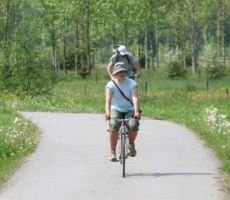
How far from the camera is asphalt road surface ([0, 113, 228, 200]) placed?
34.7 ft

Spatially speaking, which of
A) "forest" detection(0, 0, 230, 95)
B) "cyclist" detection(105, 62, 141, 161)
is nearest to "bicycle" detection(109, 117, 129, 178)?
"cyclist" detection(105, 62, 141, 161)

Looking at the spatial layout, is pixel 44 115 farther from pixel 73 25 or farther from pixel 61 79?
pixel 73 25

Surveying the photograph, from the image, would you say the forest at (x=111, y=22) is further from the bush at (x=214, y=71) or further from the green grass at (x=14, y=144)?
the green grass at (x=14, y=144)

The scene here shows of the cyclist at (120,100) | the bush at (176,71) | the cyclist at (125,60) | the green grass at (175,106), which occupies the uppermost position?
the cyclist at (125,60)

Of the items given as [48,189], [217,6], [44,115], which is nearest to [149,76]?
[217,6]

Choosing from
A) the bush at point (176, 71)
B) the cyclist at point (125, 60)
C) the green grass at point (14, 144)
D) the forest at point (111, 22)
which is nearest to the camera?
the green grass at point (14, 144)

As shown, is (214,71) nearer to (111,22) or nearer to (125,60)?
(111,22)

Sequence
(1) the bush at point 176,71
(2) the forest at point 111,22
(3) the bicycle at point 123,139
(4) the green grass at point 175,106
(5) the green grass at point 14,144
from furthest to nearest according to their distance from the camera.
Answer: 1. (2) the forest at point 111,22
2. (1) the bush at point 176,71
3. (4) the green grass at point 175,106
4. (5) the green grass at point 14,144
5. (3) the bicycle at point 123,139

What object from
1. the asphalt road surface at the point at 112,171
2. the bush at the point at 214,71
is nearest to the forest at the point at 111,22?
the bush at the point at 214,71

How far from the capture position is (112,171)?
1272 cm

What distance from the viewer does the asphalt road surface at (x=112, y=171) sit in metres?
10.6

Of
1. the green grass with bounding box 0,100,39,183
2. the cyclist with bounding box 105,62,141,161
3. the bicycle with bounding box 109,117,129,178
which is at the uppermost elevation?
the cyclist with bounding box 105,62,141,161

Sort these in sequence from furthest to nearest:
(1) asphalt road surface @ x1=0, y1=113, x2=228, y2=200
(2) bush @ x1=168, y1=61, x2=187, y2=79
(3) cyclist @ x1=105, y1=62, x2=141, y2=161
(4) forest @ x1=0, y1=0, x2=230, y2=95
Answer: (4) forest @ x1=0, y1=0, x2=230, y2=95 → (2) bush @ x1=168, y1=61, x2=187, y2=79 → (3) cyclist @ x1=105, y1=62, x2=141, y2=161 → (1) asphalt road surface @ x1=0, y1=113, x2=228, y2=200

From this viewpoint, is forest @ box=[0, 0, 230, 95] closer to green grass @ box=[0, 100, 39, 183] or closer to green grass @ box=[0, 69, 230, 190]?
green grass @ box=[0, 69, 230, 190]
